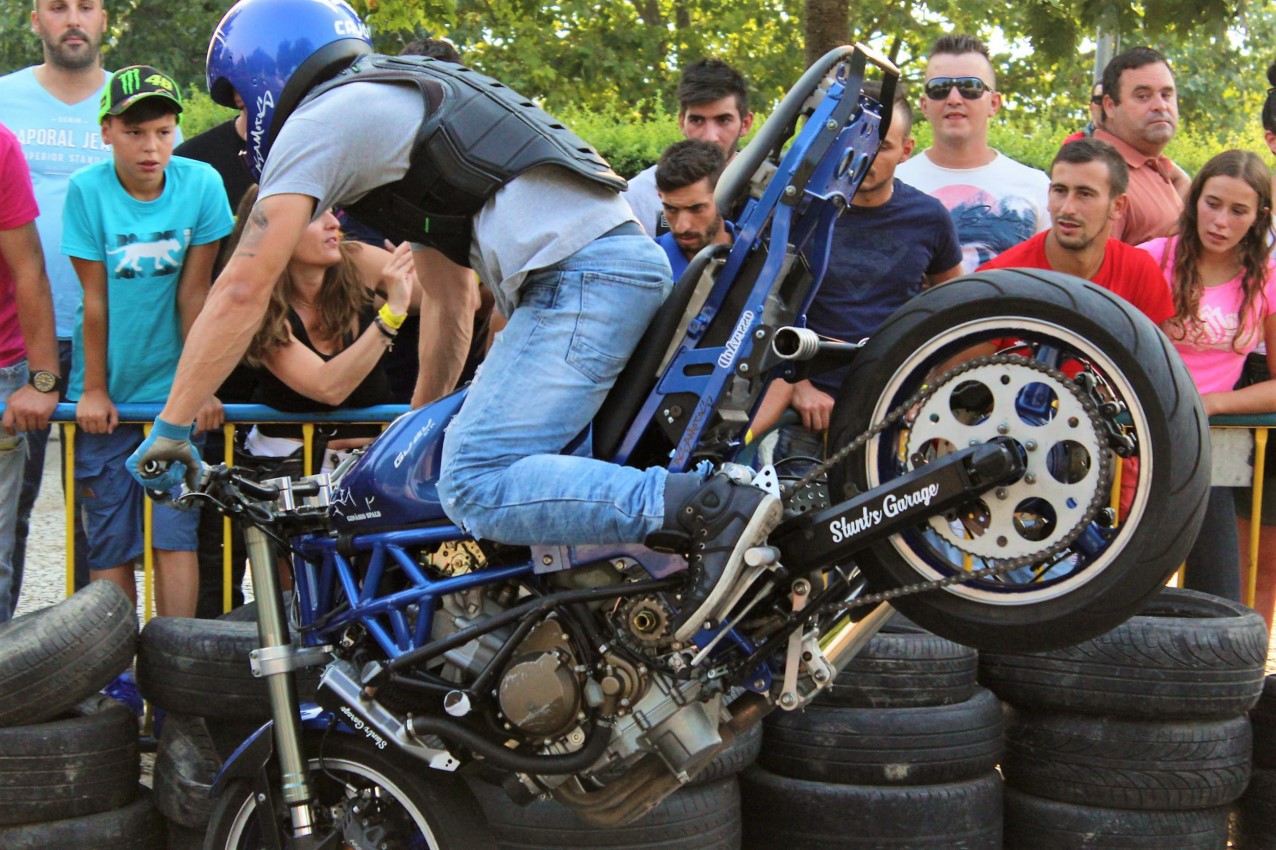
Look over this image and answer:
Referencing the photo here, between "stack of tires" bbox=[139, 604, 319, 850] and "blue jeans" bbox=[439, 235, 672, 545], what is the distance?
1.25 meters

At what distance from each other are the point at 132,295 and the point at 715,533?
285 centimetres

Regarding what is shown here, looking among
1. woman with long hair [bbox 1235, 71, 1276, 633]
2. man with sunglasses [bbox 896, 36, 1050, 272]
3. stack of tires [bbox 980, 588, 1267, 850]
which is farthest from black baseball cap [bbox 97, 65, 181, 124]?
woman with long hair [bbox 1235, 71, 1276, 633]

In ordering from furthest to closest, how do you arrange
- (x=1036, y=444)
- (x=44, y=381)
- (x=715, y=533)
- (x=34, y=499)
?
(x=34, y=499) → (x=44, y=381) → (x=715, y=533) → (x=1036, y=444)

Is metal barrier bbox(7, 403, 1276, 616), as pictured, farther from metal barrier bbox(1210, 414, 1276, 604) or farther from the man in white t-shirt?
the man in white t-shirt

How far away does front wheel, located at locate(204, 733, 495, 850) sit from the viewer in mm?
3855

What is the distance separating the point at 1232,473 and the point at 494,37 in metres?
16.3

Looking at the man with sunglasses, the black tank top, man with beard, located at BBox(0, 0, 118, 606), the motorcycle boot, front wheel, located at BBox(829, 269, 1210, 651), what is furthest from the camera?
man with beard, located at BBox(0, 0, 118, 606)

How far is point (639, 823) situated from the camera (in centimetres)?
427

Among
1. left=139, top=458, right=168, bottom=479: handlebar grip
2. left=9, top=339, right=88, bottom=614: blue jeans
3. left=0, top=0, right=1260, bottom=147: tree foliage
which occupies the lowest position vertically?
left=9, top=339, right=88, bottom=614: blue jeans

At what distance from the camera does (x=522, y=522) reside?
350 centimetres

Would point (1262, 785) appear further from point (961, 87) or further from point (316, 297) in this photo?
point (316, 297)

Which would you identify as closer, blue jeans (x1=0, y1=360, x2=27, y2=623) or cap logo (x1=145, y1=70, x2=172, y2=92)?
blue jeans (x1=0, y1=360, x2=27, y2=623)

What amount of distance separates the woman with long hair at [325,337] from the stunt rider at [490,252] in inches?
56.7

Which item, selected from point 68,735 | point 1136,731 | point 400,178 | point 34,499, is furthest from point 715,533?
point 34,499
